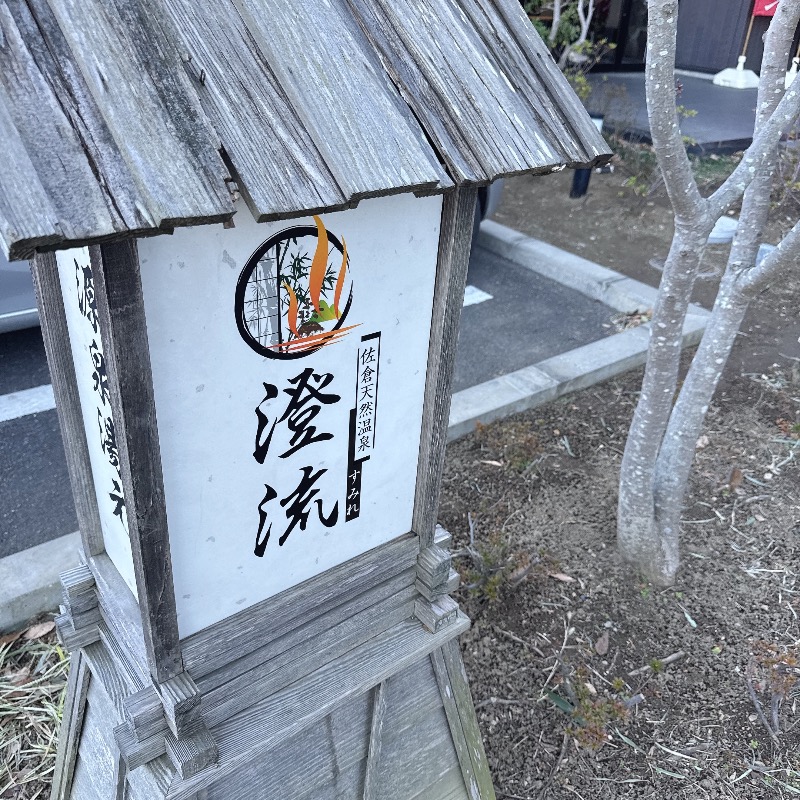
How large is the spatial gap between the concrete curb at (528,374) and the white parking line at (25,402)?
1419 mm

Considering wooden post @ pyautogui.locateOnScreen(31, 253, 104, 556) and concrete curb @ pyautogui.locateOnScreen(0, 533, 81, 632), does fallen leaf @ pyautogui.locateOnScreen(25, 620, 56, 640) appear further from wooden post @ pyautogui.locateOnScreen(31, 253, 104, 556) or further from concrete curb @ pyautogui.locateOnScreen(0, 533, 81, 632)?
wooden post @ pyautogui.locateOnScreen(31, 253, 104, 556)

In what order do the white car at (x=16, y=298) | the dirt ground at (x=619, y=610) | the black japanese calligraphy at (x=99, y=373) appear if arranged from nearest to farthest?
the black japanese calligraphy at (x=99, y=373) → the dirt ground at (x=619, y=610) → the white car at (x=16, y=298)

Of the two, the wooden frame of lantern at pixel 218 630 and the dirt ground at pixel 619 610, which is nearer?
the wooden frame of lantern at pixel 218 630

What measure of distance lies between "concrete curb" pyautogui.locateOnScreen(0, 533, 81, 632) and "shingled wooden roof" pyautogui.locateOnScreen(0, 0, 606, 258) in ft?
7.68

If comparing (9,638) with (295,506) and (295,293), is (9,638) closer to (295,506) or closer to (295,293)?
(295,506)

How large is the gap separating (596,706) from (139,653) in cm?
175

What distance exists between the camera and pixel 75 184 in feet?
2.95

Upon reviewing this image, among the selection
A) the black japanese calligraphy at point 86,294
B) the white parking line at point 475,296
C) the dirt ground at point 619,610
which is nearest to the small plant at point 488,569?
the dirt ground at point 619,610

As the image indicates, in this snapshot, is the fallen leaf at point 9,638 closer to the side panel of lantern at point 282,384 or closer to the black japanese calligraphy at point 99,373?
the side panel of lantern at point 282,384

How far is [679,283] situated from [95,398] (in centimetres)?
206

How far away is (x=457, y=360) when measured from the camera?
16.1 ft

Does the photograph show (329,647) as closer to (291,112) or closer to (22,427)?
(291,112)

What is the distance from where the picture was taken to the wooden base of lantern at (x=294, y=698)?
1.58 metres

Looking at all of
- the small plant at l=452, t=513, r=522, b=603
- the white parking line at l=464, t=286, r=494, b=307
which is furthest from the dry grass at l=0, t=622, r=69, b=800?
the white parking line at l=464, t=286, r=494, b=307
